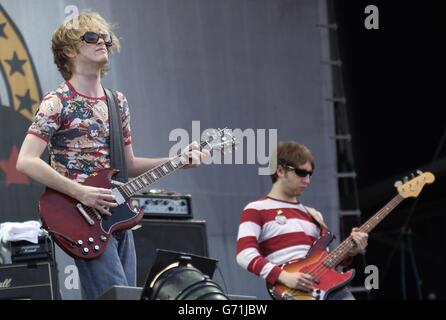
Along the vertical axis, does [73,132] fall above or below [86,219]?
above

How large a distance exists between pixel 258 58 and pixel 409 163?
7.94 feet

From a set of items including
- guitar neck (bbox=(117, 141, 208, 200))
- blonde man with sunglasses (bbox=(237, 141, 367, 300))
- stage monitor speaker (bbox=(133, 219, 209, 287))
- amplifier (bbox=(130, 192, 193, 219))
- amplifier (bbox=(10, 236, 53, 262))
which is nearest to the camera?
guitar neck (bbox=(117, 141, 208, 200))

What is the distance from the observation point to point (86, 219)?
427 centimetres

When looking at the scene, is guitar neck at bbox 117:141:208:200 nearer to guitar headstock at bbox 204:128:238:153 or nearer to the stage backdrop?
guitar headstock at bbox 204:128:238:153

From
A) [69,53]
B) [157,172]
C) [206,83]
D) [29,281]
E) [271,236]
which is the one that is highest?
[206,83]

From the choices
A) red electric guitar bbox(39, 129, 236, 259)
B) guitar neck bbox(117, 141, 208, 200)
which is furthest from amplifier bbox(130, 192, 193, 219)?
red electric guitar bbox(39, 129, 236, 259)

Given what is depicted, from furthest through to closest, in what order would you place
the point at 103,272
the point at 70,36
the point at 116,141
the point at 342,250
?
the point at 342,250, the point at 70,36, the point at 116,141, the point at 103,272

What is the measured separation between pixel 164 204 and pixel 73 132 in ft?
6.40

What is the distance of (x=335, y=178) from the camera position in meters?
7.74

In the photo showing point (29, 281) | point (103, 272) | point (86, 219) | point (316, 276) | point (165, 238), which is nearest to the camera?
point (103, 272)

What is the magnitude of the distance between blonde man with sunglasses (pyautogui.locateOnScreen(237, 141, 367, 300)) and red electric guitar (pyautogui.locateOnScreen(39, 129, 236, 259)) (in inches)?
53.4

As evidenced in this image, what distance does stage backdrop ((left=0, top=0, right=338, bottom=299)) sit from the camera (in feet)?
20.4

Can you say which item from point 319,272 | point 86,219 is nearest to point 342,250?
point 319,272

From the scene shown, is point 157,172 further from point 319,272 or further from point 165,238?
point 165,238
